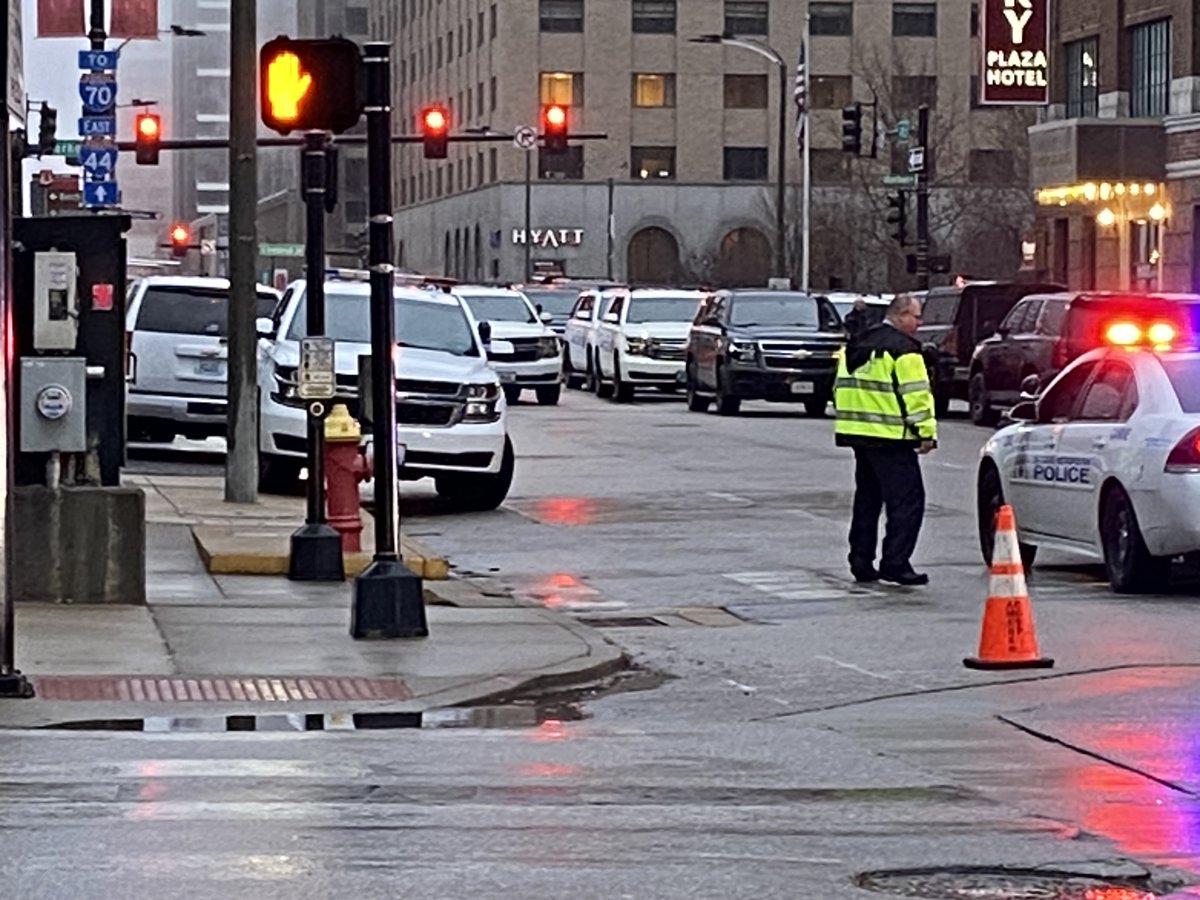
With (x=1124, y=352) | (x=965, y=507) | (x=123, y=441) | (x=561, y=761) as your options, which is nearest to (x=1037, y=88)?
(x=965, y=507)

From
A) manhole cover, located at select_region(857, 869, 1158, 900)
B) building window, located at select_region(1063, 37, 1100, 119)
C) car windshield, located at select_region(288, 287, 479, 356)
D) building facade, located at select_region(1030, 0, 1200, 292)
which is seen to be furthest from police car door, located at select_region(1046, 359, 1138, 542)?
building window, located at select_region(1063, 37, 1100, 119)

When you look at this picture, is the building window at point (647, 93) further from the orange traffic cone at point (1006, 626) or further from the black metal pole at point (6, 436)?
the black metal pole at point (6, 436)

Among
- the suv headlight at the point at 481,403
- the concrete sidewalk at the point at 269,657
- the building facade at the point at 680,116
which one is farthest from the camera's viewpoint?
the building facade at the point at 680,116

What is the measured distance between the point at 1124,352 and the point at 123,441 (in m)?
6.59

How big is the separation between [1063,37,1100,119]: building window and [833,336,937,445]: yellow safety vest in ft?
126

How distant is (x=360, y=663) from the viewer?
503 inches

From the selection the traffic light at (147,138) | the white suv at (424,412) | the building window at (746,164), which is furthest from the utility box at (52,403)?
the building window at (746,164)

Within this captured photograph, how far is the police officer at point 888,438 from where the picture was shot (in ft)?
55.0

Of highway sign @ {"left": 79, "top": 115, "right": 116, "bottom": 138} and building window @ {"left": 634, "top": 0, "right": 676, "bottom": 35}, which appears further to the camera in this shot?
building window @ {"left": 634, "top": 0, "right": 676, "bottom": 35}

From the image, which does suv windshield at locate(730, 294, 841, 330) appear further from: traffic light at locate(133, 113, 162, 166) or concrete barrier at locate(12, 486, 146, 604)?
concrete barrier at locate(12, 486, 146, 604)

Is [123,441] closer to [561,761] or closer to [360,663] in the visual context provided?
[360,663]

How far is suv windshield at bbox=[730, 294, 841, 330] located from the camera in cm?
4006

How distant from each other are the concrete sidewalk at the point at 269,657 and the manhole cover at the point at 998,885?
435 cm

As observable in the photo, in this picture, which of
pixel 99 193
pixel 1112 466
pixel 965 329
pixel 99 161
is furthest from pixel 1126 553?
pixel 965 329
